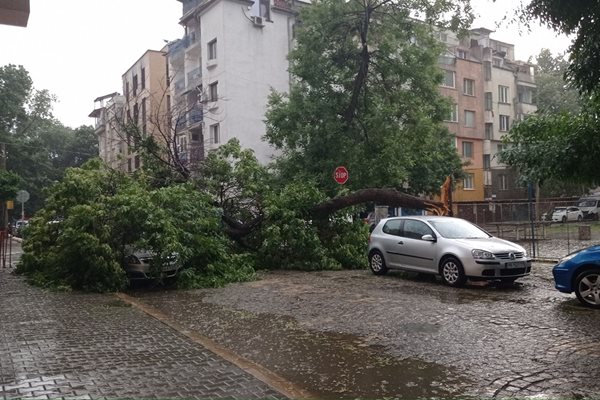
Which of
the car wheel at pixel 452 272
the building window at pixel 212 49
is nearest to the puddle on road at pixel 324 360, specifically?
the car wheel at pixel 452 272

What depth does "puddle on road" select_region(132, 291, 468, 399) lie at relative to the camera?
17.7 feet

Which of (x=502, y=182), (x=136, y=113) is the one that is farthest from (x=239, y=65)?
(x=502, y=182)

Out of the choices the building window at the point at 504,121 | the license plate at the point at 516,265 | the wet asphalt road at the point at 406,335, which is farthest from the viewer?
the building window at the point at 504,121

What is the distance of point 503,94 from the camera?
51.4 meters

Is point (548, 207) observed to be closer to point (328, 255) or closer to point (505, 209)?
point (505, 209)

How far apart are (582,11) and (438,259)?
7.14 meters

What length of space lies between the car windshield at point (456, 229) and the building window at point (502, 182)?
111 feet

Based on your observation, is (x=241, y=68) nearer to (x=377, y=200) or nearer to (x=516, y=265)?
(x=377, y=200)

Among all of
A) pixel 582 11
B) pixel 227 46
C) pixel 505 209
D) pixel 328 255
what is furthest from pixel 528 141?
pixel 227 46

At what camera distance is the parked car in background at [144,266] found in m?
12.9

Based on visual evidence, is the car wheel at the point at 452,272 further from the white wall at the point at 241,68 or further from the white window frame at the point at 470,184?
the white window frame at the point at 470,184

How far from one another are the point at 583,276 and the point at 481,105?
42.1m

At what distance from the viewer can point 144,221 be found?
1291cm

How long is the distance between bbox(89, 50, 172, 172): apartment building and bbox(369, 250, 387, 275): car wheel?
7.61 meters
